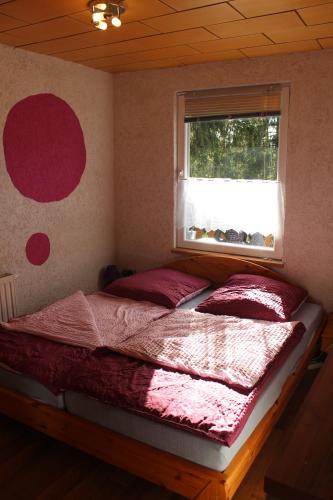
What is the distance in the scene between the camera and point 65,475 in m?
2.17

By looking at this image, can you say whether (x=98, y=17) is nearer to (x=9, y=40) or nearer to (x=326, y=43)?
(x=9, y=40)

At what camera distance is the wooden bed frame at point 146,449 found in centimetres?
180

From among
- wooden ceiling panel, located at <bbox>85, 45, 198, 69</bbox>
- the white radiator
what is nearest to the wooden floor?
the white radiator

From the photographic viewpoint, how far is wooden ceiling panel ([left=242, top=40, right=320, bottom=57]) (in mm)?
2863

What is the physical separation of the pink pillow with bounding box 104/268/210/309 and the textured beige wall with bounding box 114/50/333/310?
1.48ft

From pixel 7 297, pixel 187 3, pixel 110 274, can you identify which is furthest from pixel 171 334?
pixel 187 3

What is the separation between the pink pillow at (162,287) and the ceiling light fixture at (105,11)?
1.84 meters

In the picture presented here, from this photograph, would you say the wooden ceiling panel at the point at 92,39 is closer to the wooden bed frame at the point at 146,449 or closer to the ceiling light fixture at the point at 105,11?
the ceiling light fixture at the point at 105,11

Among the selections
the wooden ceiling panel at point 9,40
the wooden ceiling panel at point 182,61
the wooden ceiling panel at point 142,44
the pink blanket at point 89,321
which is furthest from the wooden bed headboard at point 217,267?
the wooden ceiling panel at point 9,40

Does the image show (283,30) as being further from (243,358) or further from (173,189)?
(243,358)

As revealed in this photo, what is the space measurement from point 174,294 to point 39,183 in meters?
1.34

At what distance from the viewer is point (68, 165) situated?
11.8 feet

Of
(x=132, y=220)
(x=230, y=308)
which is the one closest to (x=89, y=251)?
(x=132, y=220)

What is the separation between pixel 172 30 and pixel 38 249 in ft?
6.11
